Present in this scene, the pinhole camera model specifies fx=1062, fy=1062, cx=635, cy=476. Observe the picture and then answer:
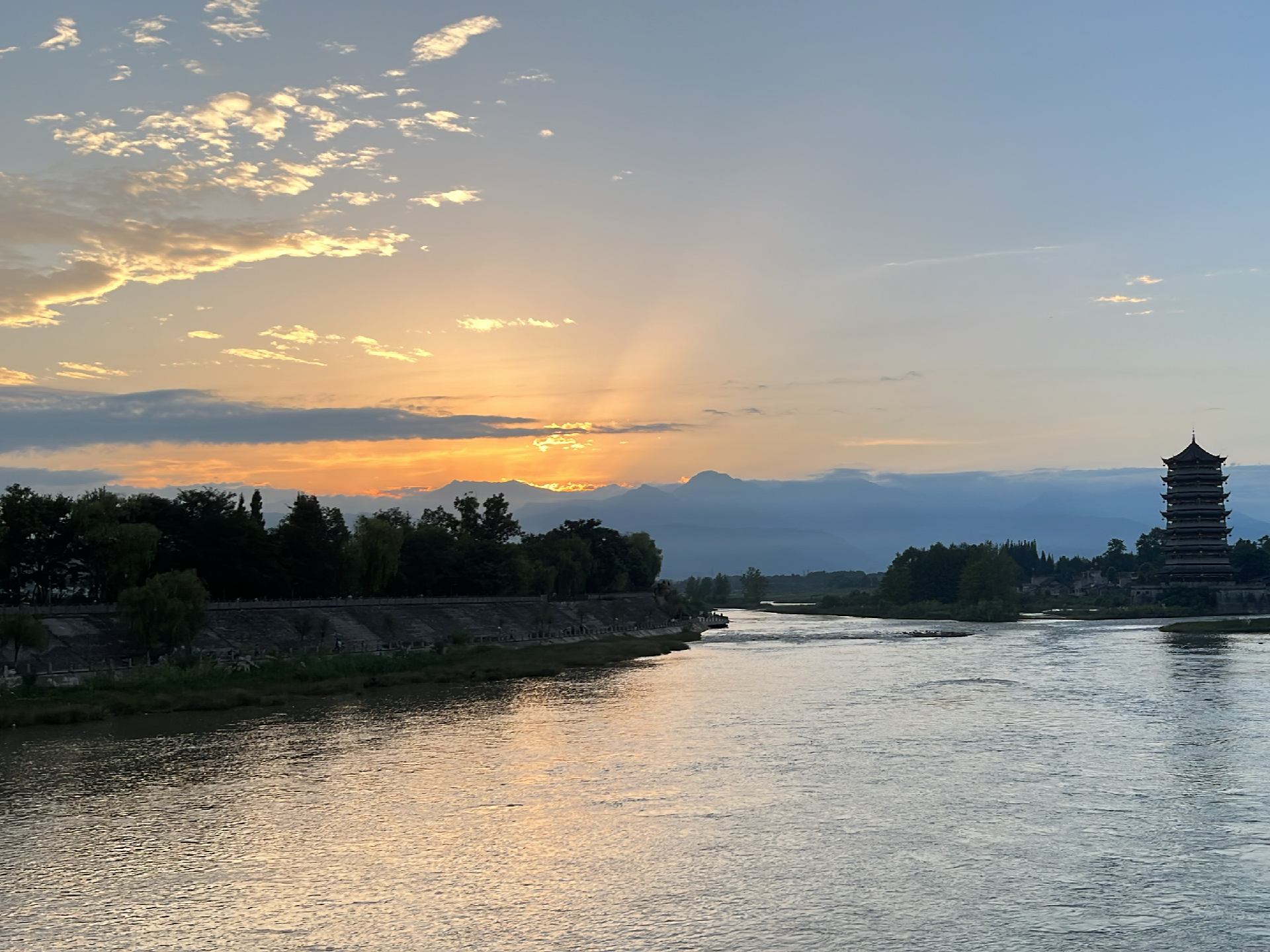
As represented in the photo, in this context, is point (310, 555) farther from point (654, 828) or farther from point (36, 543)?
point (654, 828)

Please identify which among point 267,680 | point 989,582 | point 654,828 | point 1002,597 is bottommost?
point 1002,597

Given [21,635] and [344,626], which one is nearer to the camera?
[21,635]

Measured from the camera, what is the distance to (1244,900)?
2230 cm

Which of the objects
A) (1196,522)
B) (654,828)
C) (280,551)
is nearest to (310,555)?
(280,551)

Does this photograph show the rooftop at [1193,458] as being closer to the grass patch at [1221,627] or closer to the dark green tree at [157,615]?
the grass patch at [1221,627]

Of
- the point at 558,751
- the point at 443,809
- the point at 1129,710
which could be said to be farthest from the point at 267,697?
the point at 1129,710

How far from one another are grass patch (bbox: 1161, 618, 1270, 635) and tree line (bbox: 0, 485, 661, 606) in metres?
74.6

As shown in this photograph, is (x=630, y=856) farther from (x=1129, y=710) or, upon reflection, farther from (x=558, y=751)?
(x=1129, y=710)

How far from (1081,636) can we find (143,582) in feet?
296

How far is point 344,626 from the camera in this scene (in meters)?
91.8

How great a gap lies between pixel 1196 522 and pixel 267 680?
5998 inches

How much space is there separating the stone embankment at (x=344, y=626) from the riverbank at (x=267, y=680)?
3475 millimetres

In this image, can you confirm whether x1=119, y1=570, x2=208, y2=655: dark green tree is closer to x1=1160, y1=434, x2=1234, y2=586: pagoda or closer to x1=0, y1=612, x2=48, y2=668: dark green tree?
x1=0, y1=612, x2=48, y2=668: dark green tree

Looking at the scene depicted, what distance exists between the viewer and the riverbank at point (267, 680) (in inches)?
2089
